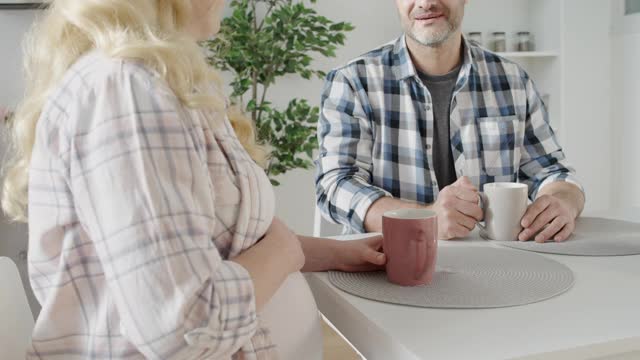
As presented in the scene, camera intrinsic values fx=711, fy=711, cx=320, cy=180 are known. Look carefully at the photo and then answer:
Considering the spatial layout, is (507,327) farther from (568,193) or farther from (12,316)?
(568,193)

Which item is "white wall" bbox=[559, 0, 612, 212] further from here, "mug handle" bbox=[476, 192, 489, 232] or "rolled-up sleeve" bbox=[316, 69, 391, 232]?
"mug handle" bbox=[476, 192, 489, 232]

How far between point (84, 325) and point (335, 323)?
34 centimetres

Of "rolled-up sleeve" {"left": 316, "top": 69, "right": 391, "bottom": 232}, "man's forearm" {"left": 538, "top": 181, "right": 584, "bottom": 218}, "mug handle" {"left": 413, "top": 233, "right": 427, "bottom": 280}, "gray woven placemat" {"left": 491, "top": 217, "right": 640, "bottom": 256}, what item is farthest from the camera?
"rolled-up sleeve" {"left": 316, "top": 69, "right": 391, "bottom": 232}

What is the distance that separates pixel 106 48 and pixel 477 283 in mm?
592

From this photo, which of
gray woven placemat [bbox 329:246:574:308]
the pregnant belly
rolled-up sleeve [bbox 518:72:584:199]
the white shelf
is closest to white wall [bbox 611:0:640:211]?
the white shelf

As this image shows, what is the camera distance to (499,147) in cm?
189

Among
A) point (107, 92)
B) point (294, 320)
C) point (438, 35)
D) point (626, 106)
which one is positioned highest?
point (438, 35)

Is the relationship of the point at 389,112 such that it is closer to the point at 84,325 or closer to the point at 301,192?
the point at 84,325

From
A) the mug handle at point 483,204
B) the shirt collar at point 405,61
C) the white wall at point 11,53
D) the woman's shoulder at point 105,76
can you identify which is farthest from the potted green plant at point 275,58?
the woman's shoulder at point 105,76

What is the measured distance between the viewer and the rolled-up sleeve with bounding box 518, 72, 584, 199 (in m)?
1.80

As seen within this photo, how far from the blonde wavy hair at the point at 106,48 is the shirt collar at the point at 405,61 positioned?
1.03 meters

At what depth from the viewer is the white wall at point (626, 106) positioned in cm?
339

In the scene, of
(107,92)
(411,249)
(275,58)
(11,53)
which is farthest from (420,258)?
(11,53)

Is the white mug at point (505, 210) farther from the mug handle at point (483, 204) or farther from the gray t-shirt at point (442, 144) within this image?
the gray t-shirt at point (442, 144)
